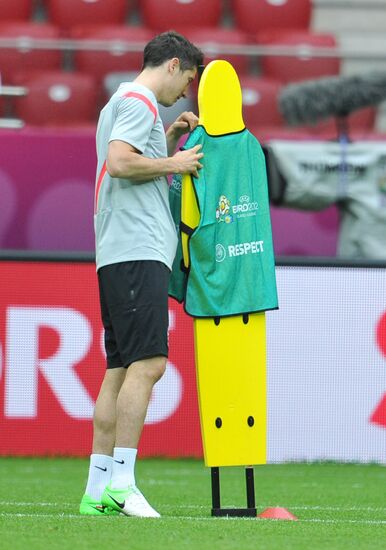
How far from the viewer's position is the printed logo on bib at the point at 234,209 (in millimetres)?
5297

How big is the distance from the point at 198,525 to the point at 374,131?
534 cm

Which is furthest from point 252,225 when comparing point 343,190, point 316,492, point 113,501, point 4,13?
point 4,13

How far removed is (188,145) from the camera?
5.34 metres

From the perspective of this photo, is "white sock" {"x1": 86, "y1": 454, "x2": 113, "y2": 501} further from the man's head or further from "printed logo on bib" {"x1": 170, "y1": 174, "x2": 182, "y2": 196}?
the man's head

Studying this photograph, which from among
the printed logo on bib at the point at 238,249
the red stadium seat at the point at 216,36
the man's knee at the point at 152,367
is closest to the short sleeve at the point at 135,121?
the printed logo on bib at the point at 238,249

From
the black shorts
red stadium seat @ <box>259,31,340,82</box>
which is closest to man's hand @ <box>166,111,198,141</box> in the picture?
the black shorts

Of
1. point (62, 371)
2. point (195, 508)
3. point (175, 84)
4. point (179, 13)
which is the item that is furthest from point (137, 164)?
point (179, 13)

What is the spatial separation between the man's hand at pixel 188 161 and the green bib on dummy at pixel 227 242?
0.17ft

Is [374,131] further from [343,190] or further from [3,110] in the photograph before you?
[3,110]

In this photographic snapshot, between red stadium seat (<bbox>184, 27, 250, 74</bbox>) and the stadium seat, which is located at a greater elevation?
the stadium seat

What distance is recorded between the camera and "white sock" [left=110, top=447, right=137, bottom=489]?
5.11 meters

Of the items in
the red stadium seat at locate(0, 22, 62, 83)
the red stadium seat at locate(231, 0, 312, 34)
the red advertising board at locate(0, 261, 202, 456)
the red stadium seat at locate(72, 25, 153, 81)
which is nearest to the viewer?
the red advertising board at locate(0, 261, 202, 456)

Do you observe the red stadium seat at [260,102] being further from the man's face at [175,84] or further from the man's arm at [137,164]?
the man's arm at [137,164]

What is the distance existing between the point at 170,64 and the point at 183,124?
36 cm
